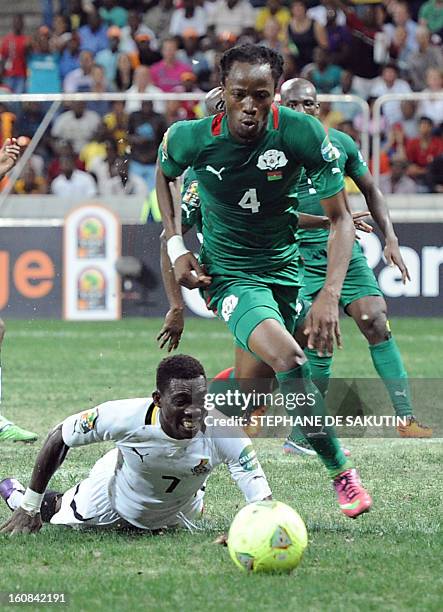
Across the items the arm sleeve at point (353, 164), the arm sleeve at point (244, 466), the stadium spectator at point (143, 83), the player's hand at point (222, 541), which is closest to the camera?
the player's hand at point (222, 541)

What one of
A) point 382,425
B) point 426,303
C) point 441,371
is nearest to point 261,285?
point 382,425

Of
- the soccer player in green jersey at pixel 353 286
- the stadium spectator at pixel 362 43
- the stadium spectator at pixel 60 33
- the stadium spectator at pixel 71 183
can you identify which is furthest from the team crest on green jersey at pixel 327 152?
the stadium spectator at pixel 60 33

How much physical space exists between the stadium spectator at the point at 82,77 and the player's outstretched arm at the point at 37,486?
12.9m

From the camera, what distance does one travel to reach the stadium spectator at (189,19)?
18703 millimetres

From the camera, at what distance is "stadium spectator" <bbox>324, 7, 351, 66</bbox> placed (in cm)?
1748

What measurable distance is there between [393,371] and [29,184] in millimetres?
9045

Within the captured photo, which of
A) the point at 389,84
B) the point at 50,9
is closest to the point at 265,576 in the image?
the point at 389,84

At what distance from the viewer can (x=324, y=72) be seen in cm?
1731

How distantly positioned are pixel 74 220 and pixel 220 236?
948 centimetres

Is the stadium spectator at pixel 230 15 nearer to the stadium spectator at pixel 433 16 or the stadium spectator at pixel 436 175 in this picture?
the stadium spectator at pixel 433 16

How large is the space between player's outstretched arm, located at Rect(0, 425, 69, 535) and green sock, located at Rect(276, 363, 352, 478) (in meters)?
1.01

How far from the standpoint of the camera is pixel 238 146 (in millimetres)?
5824

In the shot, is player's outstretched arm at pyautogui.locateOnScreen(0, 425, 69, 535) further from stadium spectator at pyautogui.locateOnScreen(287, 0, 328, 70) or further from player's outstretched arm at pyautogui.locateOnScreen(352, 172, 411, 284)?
stadium spectator at pyautogui.locateOnScreen(287, 0, 328, 70)

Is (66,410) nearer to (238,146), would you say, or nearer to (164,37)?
(238,146)
